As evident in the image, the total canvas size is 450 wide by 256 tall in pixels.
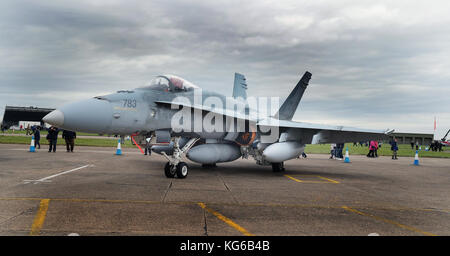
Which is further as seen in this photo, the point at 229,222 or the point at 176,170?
the point at 176,170

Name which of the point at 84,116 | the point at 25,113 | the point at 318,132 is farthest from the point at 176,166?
the point at 25,113

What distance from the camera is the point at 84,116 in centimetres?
801

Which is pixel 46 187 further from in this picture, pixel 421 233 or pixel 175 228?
pixel 421 233

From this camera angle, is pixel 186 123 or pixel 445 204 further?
pixel 186 123

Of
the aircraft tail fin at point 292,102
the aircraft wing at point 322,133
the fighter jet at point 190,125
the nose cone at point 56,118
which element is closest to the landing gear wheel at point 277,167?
the fighter jet at point 190,125

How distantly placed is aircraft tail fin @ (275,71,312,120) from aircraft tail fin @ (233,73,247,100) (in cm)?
329

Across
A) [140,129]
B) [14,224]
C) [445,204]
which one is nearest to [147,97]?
[140,129]

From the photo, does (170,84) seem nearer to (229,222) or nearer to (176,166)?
(176,166)

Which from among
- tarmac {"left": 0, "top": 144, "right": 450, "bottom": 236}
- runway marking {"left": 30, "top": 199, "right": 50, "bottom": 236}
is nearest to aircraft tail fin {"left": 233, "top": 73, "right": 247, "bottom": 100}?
tarmac {"left": 0, "top": 144, "right": 450, "bottom": 236}

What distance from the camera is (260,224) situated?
532 cm

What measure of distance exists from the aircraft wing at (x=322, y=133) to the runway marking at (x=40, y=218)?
7.81 m

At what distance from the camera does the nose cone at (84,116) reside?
7680 mm

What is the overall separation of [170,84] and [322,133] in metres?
6.86
